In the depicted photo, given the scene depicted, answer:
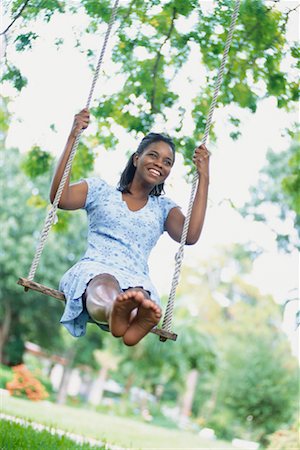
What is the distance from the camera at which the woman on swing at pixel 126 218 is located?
3395mm

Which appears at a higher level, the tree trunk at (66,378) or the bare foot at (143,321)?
the tree trunk at (66,378)

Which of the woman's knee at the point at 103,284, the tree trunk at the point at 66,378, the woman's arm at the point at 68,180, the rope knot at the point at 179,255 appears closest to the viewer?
the woman's knee at the point at 103,284

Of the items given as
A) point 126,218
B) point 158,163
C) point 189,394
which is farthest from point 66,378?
point 158,163

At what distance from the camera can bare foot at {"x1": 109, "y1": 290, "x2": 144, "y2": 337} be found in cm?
270

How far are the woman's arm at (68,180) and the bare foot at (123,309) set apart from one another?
107 cm

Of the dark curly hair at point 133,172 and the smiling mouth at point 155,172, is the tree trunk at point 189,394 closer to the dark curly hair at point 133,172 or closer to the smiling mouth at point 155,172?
the dark curly hair at point 133,172

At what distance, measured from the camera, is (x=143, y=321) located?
283 cm

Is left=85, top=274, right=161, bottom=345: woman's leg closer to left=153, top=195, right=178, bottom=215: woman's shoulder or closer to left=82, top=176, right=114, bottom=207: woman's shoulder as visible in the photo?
left=82, top=176, right=114, bottom=207: woman's shoulder

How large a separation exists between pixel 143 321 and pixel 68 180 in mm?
1128

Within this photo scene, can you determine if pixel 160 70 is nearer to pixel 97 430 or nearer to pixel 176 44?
pixel 176 44

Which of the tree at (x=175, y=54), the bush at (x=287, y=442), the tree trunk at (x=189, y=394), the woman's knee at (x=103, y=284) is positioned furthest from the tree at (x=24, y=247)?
the woman's knee at (x=103, y=284)

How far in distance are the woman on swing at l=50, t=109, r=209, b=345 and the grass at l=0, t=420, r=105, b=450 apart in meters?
1.71

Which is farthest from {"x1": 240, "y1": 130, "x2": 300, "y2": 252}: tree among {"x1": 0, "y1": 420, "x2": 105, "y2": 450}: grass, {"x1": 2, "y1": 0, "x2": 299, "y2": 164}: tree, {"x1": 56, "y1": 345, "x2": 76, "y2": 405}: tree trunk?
{"x1": 0, "y1": 420, "x2": 105, "y2": 450}: grass

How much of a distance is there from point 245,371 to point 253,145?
6.70m
